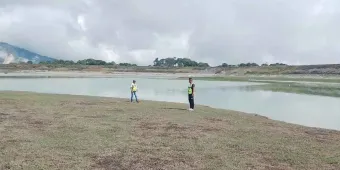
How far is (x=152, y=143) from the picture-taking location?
55.4 feet

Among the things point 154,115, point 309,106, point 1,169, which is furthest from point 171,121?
point 309,106

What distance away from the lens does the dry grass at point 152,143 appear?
13.8 meters

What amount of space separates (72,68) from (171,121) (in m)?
179

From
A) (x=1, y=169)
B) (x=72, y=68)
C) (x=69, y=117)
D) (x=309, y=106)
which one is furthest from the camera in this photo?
(x=72, y=68)

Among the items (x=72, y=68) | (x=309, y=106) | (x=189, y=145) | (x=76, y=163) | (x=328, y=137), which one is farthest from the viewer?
(x=72, y=68)

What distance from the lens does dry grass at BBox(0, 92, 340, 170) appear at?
541 inches

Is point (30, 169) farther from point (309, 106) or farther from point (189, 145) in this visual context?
point (309, 106)

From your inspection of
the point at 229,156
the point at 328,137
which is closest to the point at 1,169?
the point at 229,156

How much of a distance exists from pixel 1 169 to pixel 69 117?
11.2 meters

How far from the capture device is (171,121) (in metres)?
23.5

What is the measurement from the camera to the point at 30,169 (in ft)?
40.9

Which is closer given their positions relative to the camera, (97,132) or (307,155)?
(307,155)

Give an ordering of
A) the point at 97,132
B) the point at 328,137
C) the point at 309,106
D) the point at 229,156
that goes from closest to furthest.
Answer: the point at 229,156 → the point at 97,132 → the point at 328,137 → the point at 309,106

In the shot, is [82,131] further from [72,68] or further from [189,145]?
[72,68]
